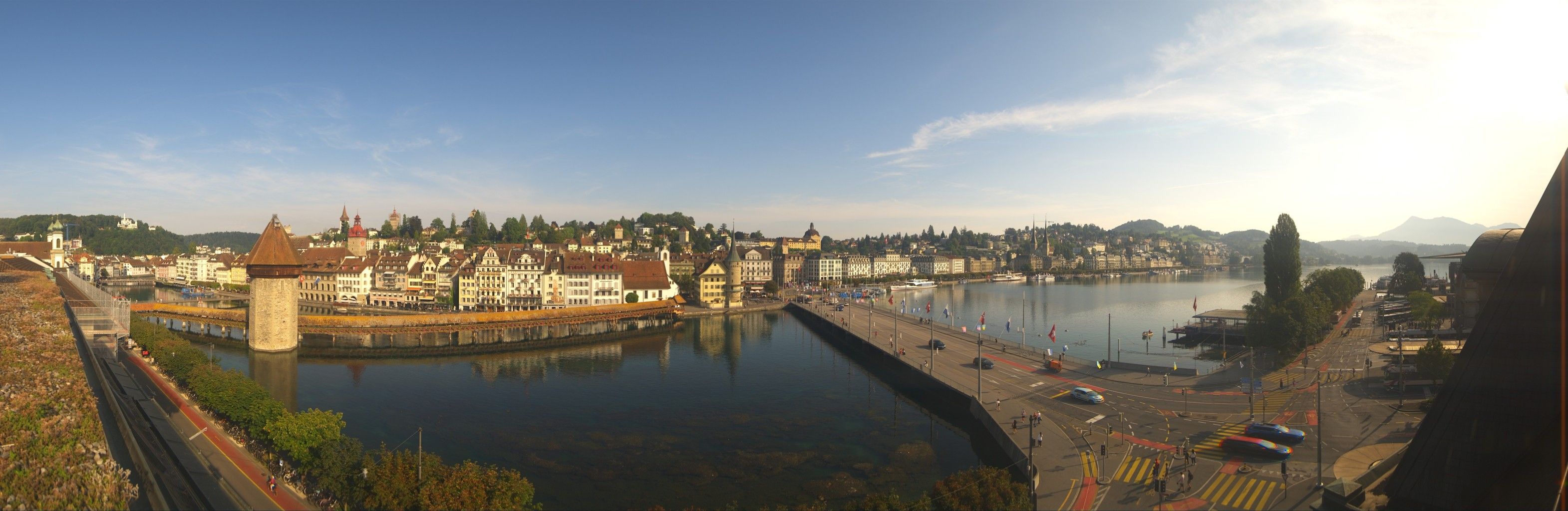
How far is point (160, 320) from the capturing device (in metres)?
55.6

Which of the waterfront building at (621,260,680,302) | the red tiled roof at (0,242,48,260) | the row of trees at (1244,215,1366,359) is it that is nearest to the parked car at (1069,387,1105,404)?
the row of trees at (1244,215,1366,359)

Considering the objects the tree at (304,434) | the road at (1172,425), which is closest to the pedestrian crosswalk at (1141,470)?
the road at (1172,425)

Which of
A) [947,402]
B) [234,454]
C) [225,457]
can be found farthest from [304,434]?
[947,402]

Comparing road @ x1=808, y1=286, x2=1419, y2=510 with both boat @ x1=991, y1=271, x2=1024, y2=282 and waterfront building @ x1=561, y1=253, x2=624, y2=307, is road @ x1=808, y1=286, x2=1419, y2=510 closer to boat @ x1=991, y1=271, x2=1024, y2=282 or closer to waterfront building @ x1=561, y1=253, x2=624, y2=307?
waterfront building @ x1=561, y1=253, x2=624, y2=307

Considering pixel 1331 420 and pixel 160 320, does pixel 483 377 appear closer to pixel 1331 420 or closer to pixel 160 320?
pixel 1331 420

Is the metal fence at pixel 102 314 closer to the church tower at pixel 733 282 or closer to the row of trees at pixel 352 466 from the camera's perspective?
the row of trees at pixel 352 466

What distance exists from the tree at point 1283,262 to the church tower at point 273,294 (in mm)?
62859

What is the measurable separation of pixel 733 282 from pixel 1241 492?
6147 cm

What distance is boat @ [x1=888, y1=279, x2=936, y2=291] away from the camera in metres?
118

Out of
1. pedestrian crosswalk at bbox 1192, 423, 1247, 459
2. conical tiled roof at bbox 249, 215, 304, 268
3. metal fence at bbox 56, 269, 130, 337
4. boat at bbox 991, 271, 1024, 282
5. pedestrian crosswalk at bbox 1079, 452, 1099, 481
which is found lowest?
pedestrian crosswalk at bbox 1079, 452, 1099, 481

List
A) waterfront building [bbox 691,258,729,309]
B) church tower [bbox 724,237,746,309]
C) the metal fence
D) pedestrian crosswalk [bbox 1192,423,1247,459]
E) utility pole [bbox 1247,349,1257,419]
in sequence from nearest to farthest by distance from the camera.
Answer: pedestrian crosswalk [bbox 1192,423,1247,459]
utility pole [bbox 1247,349,1257,419]
the metal fence
waterfront building [bbox 691,258,729,309]
church tower [bbox 724,237,746,309]

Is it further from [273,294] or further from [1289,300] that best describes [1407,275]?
[273,294]

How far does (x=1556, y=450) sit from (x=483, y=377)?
38.1m

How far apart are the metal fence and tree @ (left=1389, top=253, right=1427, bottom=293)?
3759 inches
